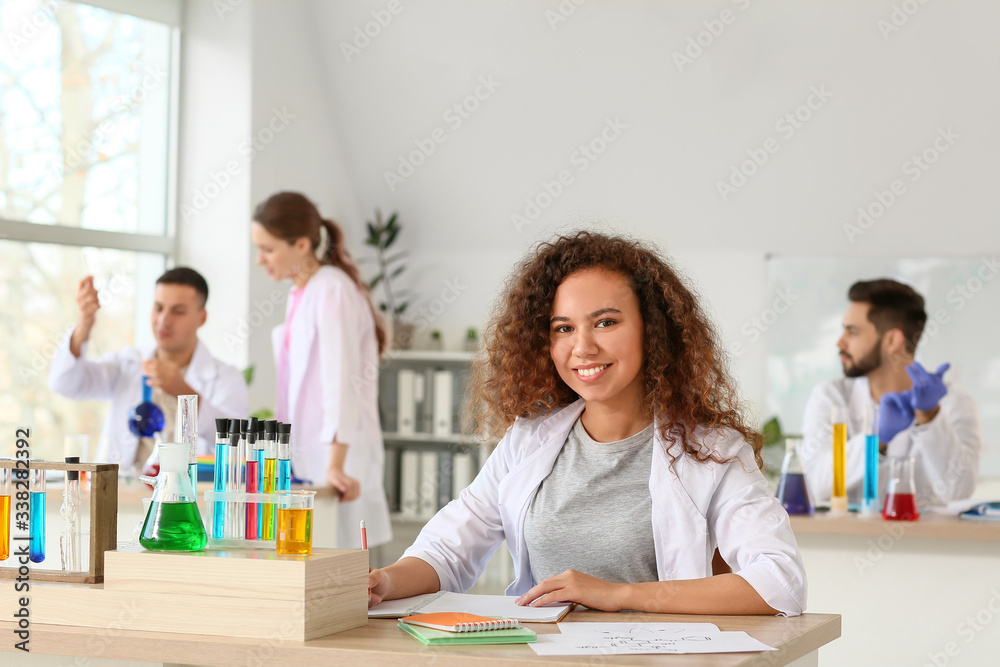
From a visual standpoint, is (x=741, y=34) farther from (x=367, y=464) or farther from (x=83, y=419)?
(x=83, y=419)

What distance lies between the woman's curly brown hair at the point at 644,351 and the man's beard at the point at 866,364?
1.69 m

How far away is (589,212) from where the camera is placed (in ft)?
17.0

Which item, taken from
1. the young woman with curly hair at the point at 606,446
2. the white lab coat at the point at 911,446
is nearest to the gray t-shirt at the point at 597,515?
the young woman with curly hair at the point at 606,446

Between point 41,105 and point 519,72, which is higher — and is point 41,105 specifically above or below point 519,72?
below

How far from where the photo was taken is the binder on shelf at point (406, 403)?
5.36 meters

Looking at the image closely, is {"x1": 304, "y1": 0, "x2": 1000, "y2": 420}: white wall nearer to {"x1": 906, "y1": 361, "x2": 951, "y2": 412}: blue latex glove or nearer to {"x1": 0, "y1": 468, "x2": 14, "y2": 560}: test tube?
{"x1": 906, "y1": 361, "x2": 951, "y2": 412}: blue latex glove

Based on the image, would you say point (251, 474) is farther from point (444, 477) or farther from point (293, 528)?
point (444, 477)

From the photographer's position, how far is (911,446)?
3322 mm

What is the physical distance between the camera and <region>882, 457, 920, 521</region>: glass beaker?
9.63 feet

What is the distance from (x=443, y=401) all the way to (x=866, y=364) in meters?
2.33

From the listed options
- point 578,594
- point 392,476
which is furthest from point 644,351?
point 392,476

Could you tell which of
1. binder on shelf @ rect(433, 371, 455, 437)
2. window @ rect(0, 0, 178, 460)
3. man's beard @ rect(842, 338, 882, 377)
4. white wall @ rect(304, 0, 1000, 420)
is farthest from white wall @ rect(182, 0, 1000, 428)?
man's beard @ rect(842, 338, 882, 377)

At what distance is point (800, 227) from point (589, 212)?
3.19 ft

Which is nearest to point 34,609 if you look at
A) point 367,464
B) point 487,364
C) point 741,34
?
point 487,364
